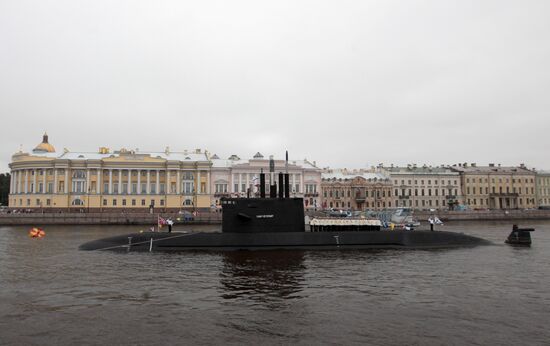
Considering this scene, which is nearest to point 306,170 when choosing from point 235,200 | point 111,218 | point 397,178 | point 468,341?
point 397,178

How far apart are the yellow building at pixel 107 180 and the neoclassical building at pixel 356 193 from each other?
89.2 feet

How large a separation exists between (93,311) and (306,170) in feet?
269

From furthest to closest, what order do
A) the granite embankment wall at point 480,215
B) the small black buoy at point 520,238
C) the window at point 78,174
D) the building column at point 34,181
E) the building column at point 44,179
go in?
the window at point 78,174
the building column at point 34,181
the building column at point 44,179
the granite embankment wall at point 480,215
the small black buoy at point 520,238

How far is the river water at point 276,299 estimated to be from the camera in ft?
38.0

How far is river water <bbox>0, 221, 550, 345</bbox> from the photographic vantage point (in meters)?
11.6

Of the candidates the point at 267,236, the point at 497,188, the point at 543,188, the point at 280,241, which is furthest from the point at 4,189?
the point at 543,188

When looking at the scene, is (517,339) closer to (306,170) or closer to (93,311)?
(93,311)

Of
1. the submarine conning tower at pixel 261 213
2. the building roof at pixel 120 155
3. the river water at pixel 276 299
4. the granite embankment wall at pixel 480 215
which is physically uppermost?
the building roof at pixel 120 155

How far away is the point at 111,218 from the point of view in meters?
68.2

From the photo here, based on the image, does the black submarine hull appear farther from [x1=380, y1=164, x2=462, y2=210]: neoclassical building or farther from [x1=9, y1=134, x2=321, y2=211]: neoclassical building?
[x1=380, y1=164, x2=462, y2=210]: neoclassical building

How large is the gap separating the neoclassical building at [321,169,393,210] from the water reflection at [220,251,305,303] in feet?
233

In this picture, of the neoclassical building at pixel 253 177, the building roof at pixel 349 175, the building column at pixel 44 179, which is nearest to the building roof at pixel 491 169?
the building roof at pixel 349 175

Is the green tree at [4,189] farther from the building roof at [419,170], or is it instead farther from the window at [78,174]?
the building roof at [419,170]

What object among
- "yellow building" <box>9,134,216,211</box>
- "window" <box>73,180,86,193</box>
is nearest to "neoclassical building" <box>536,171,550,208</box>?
"yellow building" <box>9,134,216,211</box>
